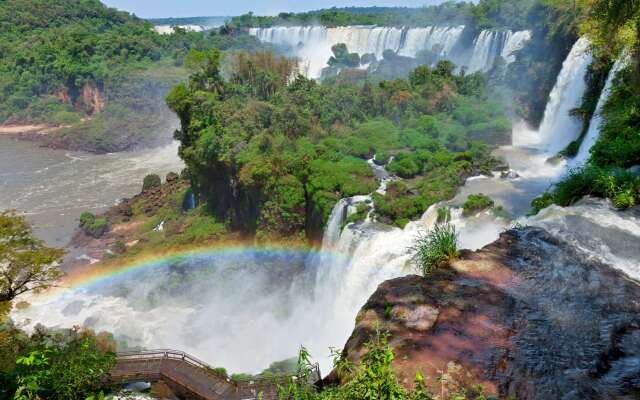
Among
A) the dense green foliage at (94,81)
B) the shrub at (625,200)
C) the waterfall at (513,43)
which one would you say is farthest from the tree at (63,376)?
the dense green foliage at (94,81)

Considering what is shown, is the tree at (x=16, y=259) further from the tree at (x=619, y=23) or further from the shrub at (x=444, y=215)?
the tree at (x=619, y=23)

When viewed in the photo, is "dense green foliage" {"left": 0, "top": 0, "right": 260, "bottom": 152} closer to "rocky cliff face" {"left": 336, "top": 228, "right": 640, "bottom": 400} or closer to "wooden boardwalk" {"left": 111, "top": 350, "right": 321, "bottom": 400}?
"wooden boardwalk" {"left": 111, "top": 350, "right": 321, "bottom": 400}

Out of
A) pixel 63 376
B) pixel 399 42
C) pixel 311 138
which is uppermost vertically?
pixel 399 42

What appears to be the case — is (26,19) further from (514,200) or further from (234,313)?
(514,200)

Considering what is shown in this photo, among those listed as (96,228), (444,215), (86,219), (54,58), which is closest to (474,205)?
(444,215)

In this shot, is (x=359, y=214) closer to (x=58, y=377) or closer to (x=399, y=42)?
(x=58, y=377)
